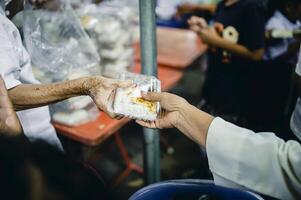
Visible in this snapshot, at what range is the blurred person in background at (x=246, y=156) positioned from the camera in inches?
43.8

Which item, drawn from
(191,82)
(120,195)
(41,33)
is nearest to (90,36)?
(41,33)

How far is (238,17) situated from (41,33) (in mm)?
1352

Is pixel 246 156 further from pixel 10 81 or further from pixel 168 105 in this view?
pixel 10 81

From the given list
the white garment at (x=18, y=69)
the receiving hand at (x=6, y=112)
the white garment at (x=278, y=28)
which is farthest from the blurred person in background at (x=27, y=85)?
the white garment at (x=278, y=28)

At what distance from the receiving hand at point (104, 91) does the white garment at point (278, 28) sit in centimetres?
178

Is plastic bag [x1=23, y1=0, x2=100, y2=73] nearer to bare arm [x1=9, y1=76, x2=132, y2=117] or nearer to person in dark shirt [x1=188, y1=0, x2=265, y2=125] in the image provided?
bare arm [x1=9, y1=76, x2=132, y2=117]

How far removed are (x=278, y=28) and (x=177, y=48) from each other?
920 mm

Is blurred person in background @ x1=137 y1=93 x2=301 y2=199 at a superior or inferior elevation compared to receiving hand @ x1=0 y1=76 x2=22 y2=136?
inferior

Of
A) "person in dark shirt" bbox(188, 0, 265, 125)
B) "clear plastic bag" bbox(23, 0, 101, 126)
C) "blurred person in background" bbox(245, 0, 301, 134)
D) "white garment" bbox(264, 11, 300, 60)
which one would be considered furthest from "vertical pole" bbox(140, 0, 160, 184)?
"white garment" bbox(264, 11, 300, 60)

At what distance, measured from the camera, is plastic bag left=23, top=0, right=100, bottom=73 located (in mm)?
1749

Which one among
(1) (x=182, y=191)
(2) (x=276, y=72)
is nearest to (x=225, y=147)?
(1) (x=182, y=191)

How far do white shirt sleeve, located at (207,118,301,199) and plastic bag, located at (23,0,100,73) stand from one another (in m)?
1.10

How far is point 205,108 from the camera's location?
2678mm

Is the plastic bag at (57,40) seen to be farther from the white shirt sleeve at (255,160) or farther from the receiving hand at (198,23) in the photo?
the white shirt sleeve at (255,160)
